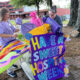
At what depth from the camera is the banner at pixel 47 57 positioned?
2025 mm

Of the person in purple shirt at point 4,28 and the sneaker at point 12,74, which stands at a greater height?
the person in purple shirt at point 4,28

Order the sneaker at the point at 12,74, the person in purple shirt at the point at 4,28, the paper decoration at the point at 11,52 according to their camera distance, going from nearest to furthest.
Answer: the paper decoration at the point at 11,52
the person in purple shirt at the point at 4,28
the sneaker at the point at 12,74

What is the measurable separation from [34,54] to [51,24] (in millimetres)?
625

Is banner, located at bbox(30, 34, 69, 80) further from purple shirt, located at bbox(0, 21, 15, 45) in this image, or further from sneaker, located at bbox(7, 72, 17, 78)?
sneaker, located at bbox(7, 72, 17, 78)

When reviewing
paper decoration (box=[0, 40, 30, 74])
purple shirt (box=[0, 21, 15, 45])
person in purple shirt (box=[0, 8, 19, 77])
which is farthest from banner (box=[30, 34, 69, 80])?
purple shirt (box=[0, 21, 15, 45])

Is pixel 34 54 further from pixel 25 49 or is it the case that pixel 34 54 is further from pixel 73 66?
pixel 73 66

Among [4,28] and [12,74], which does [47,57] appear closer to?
[4,28]

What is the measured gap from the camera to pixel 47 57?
7.12 feet

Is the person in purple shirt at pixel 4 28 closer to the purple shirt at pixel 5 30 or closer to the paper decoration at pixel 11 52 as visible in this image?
the purple shirt at pixel 5 30

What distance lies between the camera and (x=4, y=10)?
2277 millimetres

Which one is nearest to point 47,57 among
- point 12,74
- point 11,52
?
point 11,52

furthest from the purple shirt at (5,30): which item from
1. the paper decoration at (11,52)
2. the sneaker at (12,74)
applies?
the sneaker at (12,74)

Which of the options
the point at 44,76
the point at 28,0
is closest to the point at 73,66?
the point at 44,76

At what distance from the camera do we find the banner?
203cm
